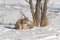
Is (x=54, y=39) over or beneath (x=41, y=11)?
beneath

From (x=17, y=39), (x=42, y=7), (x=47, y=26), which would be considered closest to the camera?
(x=17, y=39)

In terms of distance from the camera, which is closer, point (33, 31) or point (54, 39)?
point (54, 39)

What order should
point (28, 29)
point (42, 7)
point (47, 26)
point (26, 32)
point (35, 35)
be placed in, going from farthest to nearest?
point (42, 7)
point (47, 26)
point (28, 29)
point (26, 32)
point (35, 35)

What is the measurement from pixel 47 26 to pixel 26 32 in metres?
1.38

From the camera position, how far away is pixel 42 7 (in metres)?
8.68

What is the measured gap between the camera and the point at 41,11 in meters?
8.44

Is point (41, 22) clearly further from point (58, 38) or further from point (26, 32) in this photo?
point (58, 38)

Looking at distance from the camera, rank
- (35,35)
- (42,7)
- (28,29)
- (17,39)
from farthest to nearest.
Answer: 1. (42,7)
2. (28,29)
3. (35,35)
4. (17,39)

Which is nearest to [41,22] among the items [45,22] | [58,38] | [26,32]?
[45,22]

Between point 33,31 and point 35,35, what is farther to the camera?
point 33,31

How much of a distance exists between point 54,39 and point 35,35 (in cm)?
79

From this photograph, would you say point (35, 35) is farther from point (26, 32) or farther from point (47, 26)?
point (47, 26)

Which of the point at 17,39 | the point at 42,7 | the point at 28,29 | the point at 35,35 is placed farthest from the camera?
the point at 42,7

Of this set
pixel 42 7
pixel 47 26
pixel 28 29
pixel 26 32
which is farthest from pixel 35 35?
pixel 42 7
